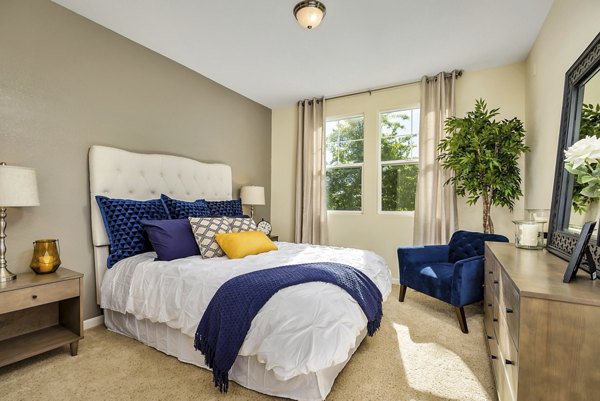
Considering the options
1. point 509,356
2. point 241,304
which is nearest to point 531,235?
point 509,356

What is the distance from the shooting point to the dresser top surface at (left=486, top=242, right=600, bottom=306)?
910 mm

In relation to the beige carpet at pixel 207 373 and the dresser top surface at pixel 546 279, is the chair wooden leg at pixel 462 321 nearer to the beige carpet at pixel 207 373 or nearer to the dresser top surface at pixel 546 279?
the beige carpet at pixel 207 373

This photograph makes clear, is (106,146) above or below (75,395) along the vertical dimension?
above

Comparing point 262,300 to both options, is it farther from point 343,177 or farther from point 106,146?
point 343,177

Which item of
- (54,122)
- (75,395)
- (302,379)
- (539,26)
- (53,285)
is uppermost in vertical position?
(539,26)

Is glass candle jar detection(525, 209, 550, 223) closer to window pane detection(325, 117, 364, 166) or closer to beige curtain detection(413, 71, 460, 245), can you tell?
beige curtain detection(413, 71, 460, 245)

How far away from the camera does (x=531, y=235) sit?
6.16ft

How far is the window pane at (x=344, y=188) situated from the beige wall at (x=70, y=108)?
7.23 feet

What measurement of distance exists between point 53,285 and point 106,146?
126 cm

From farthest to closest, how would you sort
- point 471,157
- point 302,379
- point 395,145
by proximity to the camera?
point 395,145 → point 471,157 → point 302,379

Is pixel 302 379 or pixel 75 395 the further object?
pixel 75 395

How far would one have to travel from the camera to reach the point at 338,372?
1734mm

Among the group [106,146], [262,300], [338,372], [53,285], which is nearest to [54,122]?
[106,146]

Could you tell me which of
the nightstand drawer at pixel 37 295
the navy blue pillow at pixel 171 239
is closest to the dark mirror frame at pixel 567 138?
the navy blue pillow at pixel 171 239
